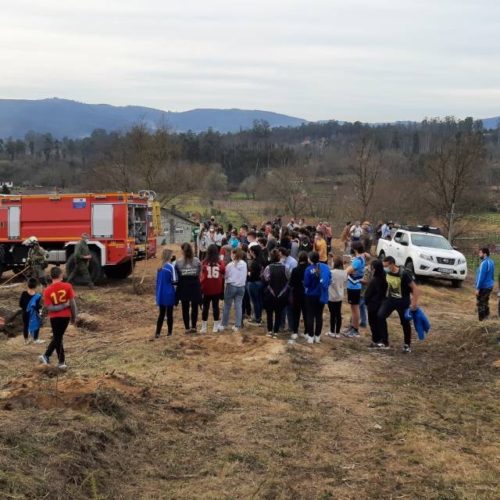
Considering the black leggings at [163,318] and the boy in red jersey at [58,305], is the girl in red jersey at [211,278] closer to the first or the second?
the black leggings at [163,318]

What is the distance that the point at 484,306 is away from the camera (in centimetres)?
1273

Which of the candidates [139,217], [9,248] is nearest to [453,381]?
[139,217]

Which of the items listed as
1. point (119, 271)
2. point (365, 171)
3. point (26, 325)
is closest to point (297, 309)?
point (26, 325)

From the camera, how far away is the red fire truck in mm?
17438

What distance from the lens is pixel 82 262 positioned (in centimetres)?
1678

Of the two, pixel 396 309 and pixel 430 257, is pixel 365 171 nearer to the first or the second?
pixel 430 257

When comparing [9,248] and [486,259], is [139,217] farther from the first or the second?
[486,259]

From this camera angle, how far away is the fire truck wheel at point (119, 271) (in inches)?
743

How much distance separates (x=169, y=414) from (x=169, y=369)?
187 centimetres

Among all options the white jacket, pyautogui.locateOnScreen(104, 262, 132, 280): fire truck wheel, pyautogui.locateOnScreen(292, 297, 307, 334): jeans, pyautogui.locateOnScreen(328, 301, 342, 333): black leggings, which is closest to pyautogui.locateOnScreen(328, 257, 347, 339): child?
pyautogui.locateOnScreen(328, 301, 342, 333): black leggings

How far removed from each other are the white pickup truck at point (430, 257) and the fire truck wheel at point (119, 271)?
28.5ft

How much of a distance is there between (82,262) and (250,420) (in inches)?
439

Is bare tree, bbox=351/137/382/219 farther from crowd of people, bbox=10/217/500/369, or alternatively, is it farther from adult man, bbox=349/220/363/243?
crowd of people, bbox=10/217/500/369

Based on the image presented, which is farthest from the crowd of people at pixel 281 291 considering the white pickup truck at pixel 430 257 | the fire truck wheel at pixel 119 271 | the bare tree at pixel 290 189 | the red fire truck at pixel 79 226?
the bare tree at pixel 290 189
